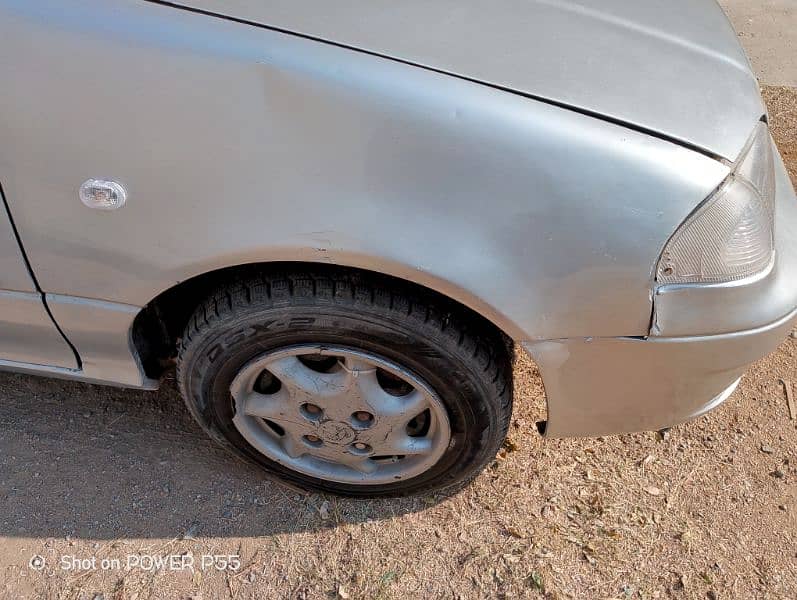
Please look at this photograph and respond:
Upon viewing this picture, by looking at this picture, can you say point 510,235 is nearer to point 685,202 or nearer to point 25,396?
point 685,202

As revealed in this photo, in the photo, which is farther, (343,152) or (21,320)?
(21,320)

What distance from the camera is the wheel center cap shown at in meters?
1.87

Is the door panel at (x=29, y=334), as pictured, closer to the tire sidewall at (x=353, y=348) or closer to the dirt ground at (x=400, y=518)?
the tire sidewall at (x=353, y=348)

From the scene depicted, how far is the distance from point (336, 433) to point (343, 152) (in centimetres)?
83

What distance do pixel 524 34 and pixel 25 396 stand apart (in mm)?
2047

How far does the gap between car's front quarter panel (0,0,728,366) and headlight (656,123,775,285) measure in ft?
0.12

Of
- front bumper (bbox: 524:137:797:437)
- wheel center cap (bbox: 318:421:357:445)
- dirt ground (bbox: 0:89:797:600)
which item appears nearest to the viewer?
front bumper (bbox: 524:137:797:437)

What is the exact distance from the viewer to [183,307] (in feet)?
6.20

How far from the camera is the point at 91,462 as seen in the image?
88.7 inches

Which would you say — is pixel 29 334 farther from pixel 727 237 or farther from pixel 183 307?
pixel 727 237

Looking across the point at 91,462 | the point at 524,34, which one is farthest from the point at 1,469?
the point at 524,34

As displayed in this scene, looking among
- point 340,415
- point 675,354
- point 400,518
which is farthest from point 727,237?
point 400,518

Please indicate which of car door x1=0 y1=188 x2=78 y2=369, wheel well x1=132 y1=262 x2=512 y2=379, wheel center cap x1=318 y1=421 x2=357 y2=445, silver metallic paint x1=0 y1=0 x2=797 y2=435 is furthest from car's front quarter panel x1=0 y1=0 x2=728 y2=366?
wheel center cap x1=318 y1=421 x2=357 y2=445

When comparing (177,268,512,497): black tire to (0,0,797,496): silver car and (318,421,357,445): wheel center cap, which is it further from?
(318,421,357,445): wheel center cap
